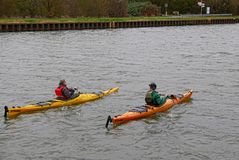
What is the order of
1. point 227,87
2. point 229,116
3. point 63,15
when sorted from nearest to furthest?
point 229,116 < point 227,87 < point 63,15

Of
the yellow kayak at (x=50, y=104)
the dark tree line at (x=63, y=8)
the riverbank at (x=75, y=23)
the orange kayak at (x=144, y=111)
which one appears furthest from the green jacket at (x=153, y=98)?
the dark tree line at (x=63, y=8)

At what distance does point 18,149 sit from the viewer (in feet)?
64.6

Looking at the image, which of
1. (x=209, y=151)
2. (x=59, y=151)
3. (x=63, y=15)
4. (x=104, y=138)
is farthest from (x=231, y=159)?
(x=63, y=15)

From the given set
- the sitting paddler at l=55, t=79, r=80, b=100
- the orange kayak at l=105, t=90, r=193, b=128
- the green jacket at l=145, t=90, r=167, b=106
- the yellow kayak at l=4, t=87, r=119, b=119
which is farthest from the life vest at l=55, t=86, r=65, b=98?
the green jacket at l=145, t=90, r=167, b=106

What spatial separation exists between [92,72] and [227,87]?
11.8 metres

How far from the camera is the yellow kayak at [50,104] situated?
79.6ft

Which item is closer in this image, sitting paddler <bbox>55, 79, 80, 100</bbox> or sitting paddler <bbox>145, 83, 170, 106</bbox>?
sitting paddler <bbox>145, 83, 170, 106</bbox>

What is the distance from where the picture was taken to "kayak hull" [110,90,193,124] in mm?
22973

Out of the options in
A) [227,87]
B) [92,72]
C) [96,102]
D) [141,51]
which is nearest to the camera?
[96,102]

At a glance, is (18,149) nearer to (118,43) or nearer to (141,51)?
(141,51)

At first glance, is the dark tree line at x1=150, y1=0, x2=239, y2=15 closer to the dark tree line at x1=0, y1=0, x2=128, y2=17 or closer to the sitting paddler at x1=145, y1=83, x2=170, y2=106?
the dark tree line at x1=0, y1=0, x2=128, y2=17

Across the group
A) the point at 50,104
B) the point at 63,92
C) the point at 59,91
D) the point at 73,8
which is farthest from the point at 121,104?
the point at 73,8

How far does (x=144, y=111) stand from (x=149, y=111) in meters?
0.43

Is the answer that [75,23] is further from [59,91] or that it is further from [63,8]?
[59,91]
